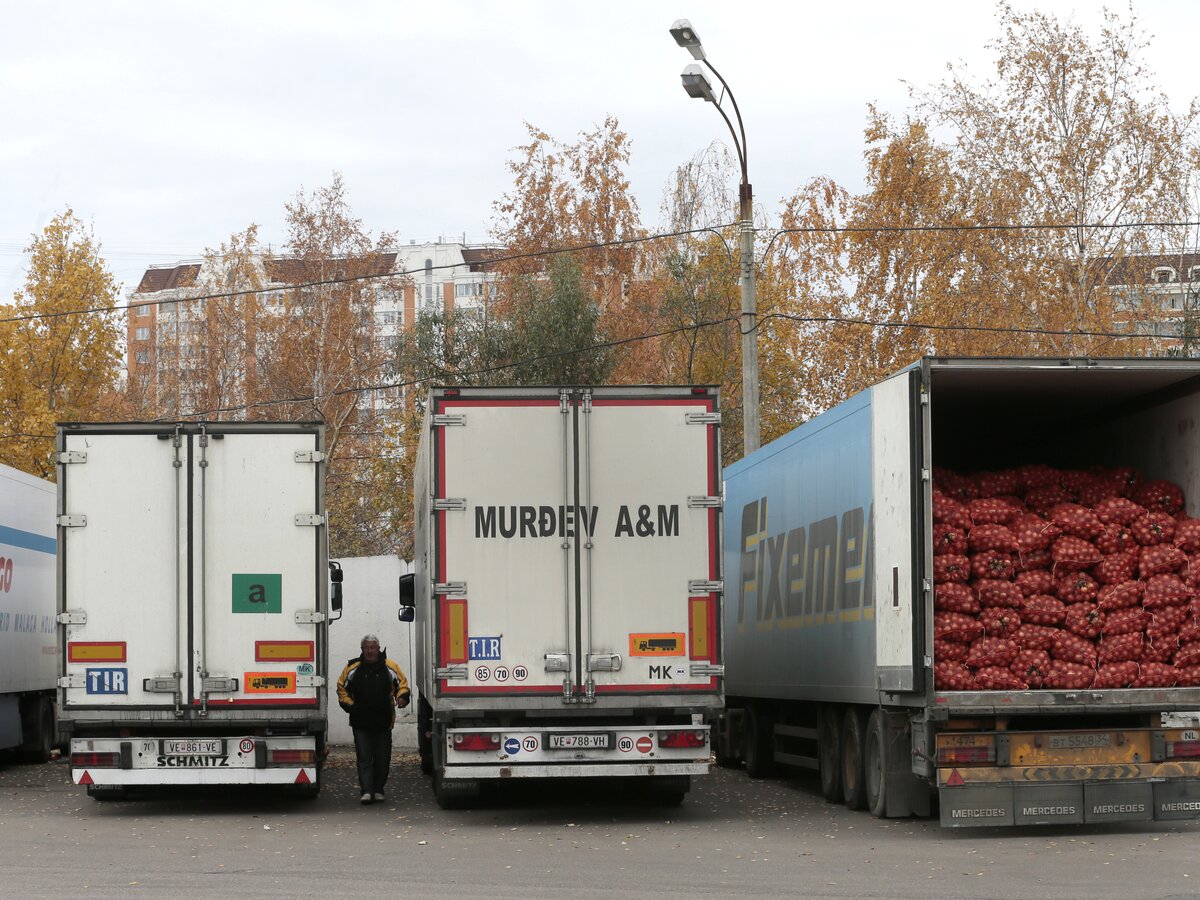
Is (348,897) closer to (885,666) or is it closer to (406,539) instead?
(885,666)

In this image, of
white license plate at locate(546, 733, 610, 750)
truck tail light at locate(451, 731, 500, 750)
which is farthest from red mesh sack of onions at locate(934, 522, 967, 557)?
truck tail light at locate(451, 731, 500, 750)

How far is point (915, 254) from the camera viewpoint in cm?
3603

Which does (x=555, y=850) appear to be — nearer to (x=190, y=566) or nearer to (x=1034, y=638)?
(x=1034, y=638)

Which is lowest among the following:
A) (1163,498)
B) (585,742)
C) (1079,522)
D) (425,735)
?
(425,735)

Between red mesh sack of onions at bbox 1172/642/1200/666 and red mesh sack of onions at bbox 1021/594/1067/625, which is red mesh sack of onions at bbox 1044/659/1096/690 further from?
red mesh sack of onions at bbox 1172/642/1200/666

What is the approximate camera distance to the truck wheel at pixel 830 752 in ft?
47.8

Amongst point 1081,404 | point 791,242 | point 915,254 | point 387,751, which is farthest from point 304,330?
point 1081,404

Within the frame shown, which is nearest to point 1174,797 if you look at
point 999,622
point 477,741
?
point 999,622

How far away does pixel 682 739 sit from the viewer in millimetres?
12961

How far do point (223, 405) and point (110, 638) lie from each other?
123 ft

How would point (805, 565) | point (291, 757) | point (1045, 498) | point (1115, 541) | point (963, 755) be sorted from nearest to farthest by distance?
1. point (963, 755)
2. point (1115, 541)
3. point (1045, 498)
4. point (291, 757)
5. point (805, 565)

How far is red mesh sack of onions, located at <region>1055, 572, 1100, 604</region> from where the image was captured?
38.7 ft

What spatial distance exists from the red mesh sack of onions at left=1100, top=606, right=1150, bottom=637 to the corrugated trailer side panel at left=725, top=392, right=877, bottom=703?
5.61ft

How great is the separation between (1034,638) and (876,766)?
2099 mm
